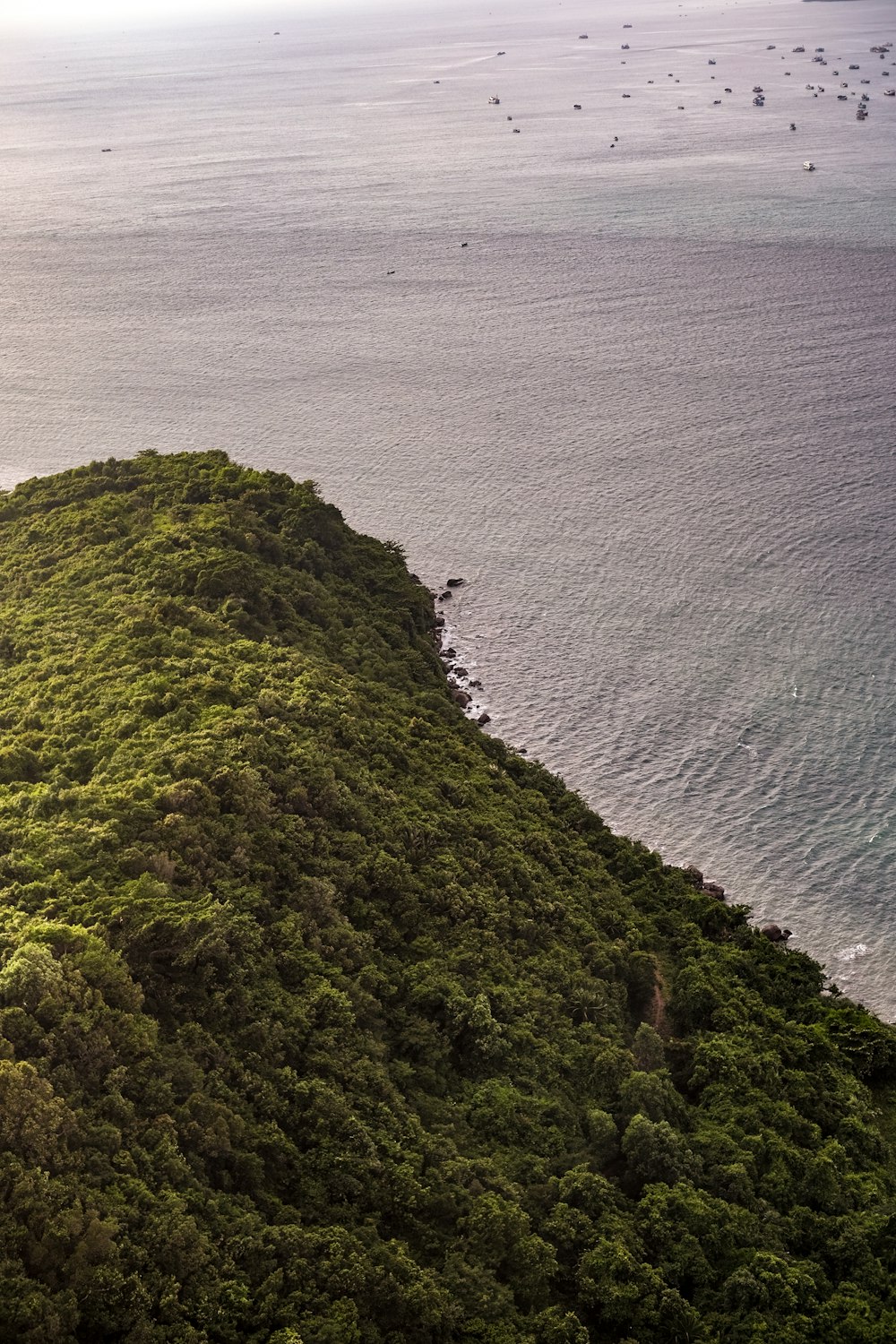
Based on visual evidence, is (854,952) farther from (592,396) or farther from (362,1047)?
(592,396)

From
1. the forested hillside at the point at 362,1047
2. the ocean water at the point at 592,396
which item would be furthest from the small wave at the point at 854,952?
the forested hillside at the point at 362,1047

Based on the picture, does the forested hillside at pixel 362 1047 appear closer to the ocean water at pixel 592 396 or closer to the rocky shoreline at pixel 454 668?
the rocky shoreline at pixel 454 668

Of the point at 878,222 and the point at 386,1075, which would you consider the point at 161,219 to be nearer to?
the point at 878,222

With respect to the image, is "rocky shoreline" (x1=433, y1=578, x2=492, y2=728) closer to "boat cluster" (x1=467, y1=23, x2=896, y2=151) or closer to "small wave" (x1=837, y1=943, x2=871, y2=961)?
"small wave" (x1=837, y1=943, x2=871, y2=961)

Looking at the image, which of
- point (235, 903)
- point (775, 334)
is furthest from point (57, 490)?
point (775, 334)

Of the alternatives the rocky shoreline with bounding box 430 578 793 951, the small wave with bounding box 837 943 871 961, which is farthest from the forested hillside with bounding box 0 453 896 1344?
the small wave with bounding box 837 943 871 961

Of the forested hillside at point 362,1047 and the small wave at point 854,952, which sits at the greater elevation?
the small wave at point 854,952

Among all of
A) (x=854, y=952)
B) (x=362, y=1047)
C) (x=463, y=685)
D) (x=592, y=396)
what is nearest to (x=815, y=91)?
(x=592, y=396)
